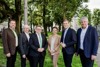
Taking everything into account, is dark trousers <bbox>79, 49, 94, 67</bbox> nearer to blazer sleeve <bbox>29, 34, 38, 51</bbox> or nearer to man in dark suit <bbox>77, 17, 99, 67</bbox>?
man in dark suit <bbox>77, 17, 99, 67</bbox>

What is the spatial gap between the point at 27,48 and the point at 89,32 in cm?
254

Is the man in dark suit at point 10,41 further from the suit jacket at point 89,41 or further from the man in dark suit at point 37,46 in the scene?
the suit jacket at point 89,41

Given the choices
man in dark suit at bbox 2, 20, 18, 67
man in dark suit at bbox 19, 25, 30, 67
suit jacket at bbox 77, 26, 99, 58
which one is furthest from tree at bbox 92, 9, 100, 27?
suit jacket at bbox 77, 26, 99, 58

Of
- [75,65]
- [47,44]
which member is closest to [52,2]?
[75,65]

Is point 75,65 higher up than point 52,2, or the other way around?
point 52,2

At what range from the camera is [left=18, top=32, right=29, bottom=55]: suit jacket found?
10992 mm

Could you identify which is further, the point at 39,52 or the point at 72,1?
the point at 72,1

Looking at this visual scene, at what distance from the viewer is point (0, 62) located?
1563cm

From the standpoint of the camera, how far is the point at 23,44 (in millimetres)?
11148

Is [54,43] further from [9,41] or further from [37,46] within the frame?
[9,41]

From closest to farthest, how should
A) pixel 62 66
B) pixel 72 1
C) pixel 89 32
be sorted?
pixel 89 32
pixel 62 66
pixel 72 1

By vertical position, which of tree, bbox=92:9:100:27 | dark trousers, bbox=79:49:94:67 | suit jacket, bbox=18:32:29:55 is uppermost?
suit jacket, bbox=18:32:29:55

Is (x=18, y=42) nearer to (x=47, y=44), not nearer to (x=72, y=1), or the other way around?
(x=47, y=44)

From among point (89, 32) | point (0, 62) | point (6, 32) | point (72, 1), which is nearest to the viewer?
point (89, 32)
